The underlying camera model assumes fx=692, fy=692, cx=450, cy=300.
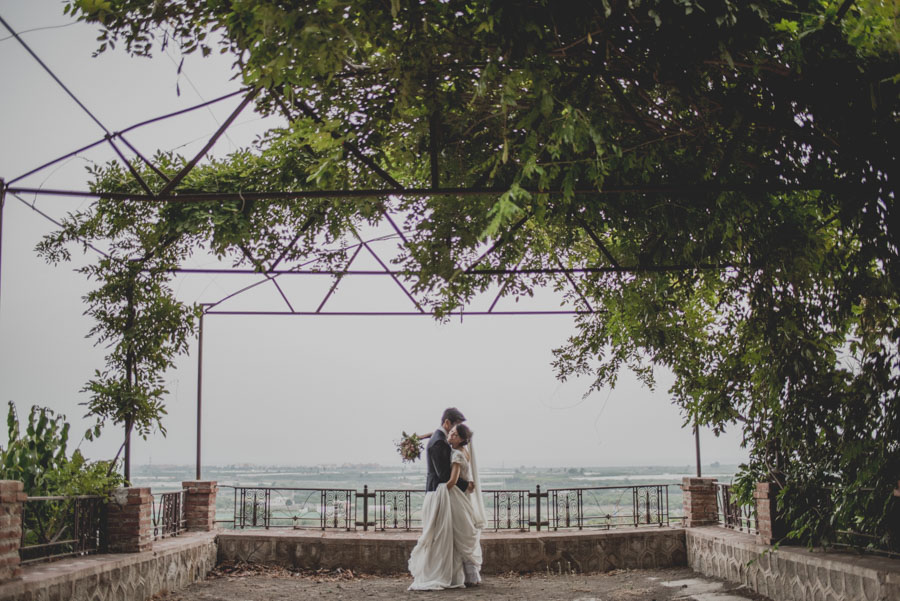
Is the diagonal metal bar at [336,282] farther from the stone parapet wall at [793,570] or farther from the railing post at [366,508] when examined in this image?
the stone parapet wall at [793,570]

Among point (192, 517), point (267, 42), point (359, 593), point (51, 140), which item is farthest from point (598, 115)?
point (192, 517)

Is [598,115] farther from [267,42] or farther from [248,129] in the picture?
[248,129]

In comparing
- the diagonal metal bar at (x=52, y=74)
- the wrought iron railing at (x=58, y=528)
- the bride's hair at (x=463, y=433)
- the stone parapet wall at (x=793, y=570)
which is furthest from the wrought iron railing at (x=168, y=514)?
the stone parapet wall at (x=793, y=570)

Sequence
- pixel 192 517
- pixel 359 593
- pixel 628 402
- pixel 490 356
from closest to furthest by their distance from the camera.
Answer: pixel 359 593
pixel 192 517
pixel 628 402
pixel 490 356

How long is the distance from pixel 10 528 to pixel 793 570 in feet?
24.7

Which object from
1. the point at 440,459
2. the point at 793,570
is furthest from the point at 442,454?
the point at 793,570

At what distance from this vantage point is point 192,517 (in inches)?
429

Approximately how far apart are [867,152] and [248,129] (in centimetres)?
589

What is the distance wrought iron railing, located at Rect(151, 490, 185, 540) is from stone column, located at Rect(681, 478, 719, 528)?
796 cm

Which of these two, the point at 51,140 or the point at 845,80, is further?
the point at 51,140

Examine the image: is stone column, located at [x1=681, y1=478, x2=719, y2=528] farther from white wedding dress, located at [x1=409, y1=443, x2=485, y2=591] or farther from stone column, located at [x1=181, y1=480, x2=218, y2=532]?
stone column, located at [x1=181, y1=480, x2=218, y2=532]

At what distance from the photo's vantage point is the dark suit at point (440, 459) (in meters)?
8.92

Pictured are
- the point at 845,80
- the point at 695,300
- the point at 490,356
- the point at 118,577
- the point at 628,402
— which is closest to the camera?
the point at 845,80

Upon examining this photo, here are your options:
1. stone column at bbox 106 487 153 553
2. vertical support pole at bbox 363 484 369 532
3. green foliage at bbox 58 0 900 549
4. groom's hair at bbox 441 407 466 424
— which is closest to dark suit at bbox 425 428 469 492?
groom's hair at bbox 441 407 466 424
